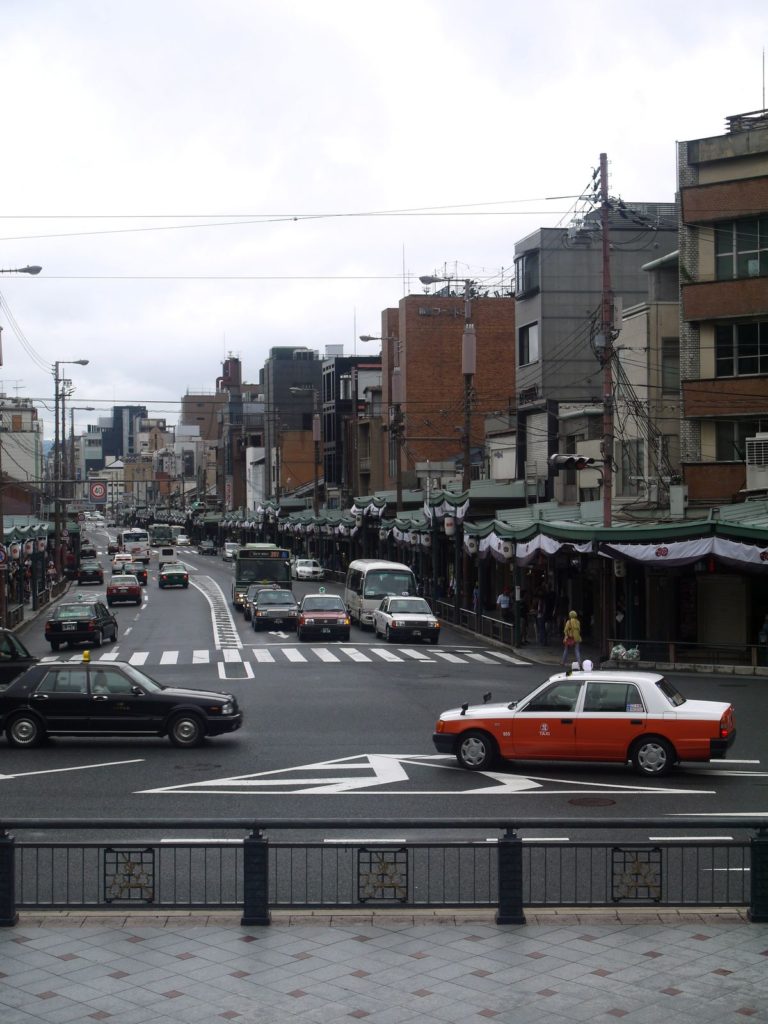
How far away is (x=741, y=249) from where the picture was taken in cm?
4128

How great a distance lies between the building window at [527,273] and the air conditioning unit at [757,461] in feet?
94.8

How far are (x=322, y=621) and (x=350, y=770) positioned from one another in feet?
80.8

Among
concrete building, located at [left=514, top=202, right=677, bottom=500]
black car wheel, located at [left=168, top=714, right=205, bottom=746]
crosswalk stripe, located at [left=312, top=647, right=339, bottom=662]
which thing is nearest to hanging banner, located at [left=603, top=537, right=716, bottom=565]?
crosswalk stripe, located at [left=312, top=647, right=339, bottom=662]

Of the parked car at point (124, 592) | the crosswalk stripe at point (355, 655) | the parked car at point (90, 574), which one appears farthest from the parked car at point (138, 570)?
the crosswalk stripe at point (355, 655)

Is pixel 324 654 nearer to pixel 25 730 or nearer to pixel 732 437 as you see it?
pixel 732 437

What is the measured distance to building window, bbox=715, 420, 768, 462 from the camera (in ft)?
139

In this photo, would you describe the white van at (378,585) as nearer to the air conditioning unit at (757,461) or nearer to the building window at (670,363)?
the building window at (670,363)

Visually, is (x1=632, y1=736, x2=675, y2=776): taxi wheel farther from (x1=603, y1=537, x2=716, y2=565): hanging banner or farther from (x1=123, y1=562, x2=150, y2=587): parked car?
(x1=123, y1=562, x2=150, y2=587): parked car

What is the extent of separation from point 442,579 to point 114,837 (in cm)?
5219

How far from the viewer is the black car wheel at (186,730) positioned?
21.6 meters

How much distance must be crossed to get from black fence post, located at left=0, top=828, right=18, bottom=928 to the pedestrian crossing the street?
2510 cm

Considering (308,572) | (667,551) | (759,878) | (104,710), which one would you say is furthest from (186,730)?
(308,572)

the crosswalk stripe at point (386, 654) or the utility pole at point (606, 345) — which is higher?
the utility pole at point (606, 345)

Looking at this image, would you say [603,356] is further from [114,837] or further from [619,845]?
[619,845]
